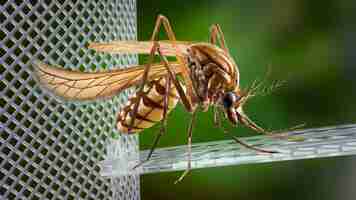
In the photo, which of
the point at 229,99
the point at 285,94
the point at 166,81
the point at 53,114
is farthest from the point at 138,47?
the point at 285,94

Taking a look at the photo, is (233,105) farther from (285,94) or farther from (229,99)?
(285,94)

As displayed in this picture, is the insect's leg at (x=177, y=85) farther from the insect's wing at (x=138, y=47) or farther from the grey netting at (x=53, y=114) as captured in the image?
the grey netting at (x=53, y=114)

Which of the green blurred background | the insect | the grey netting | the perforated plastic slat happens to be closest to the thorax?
the insect

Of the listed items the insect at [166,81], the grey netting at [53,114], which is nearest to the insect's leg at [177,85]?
the insect at [166,81]

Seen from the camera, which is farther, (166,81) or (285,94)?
(285,94)

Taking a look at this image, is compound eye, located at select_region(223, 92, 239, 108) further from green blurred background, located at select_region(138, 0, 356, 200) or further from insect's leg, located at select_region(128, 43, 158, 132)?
green blurred background, located at select_region(138, 0, 356, 200)

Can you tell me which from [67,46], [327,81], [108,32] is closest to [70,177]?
[67,46]

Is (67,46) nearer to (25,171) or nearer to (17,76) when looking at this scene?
(17,76)
